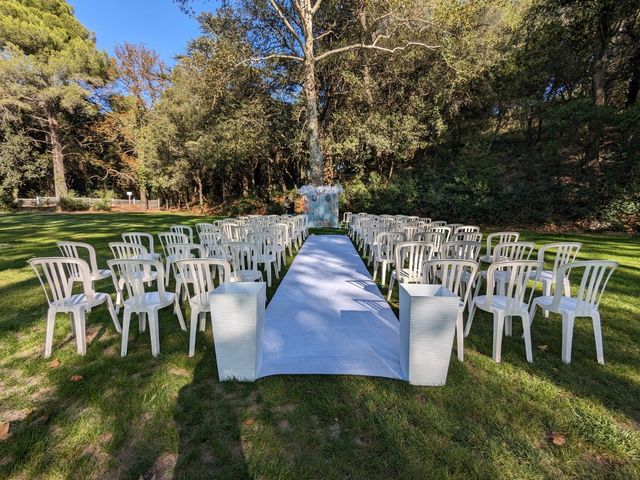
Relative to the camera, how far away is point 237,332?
233cm

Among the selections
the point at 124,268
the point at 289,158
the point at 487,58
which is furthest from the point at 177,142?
the point at 124,268

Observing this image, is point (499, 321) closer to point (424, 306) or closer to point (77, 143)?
point (424, 306)

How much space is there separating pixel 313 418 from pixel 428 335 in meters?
1.00

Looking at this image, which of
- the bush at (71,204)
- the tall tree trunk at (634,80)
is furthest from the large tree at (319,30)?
the bush at (71,204)

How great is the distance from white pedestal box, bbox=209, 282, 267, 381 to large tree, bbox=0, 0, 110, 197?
2811cm

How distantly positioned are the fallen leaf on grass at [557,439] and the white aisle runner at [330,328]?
98cm

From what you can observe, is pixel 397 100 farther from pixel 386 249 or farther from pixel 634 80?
pixel 386 249

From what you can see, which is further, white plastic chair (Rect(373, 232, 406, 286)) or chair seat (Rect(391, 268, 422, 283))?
white plastic chair (Rect(373, 232, 406, 286))

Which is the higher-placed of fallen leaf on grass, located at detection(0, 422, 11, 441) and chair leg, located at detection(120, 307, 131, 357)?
chair leg, located at detection(120, 307, 131, 357)

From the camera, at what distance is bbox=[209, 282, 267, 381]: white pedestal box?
7.36 feet

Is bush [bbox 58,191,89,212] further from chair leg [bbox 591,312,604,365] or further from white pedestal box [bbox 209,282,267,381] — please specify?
chair leg [bbox 591,312,604,365]

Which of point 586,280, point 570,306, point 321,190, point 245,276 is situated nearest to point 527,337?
point 570,306

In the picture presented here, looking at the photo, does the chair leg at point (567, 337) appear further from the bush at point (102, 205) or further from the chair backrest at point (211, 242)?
the bush at point (102, 205)

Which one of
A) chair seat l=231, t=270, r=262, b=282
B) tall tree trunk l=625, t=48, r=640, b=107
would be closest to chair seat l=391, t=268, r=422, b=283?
chair seat l=231, t=270, r=262, b=282
